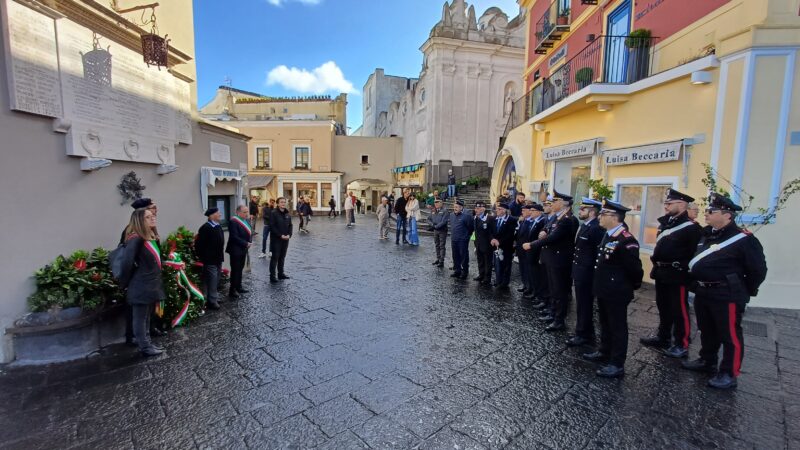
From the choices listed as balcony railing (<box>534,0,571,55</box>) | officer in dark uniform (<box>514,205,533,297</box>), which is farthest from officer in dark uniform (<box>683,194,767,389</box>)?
balcony railing (<box>534,0,571,55</box>)

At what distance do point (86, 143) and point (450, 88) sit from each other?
2224 cm

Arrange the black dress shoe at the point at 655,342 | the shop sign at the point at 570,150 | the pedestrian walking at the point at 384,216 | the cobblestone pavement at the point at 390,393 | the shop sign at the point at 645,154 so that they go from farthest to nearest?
the pedestrian walking at the point at 384,216 < the shop sign at the point at 570,150 < the shop sign at the point at 645,154 < the black dress shoe at the point at 655,342 < the cobblestone pavement at the point at 390,393

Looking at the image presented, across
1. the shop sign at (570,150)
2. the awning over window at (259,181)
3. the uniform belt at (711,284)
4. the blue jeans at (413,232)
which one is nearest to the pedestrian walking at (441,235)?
the blue jeans at (413,232)

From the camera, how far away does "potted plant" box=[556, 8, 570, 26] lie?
38.0 feet

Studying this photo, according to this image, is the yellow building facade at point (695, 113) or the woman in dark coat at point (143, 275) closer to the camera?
the woman in dark coat at point (143, 275)

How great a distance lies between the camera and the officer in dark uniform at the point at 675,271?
4.18 metres

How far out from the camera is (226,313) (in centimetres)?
564

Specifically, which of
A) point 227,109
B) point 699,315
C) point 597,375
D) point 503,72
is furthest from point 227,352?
point 227,109

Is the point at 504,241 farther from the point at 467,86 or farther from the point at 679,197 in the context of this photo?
the point at 467,86

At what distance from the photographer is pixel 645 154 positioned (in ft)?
24.2

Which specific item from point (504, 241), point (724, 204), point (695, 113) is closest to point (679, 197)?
point (724, 204)

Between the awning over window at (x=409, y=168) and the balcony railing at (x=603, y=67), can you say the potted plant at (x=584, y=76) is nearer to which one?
the balcony railing at (x=603, y=67)

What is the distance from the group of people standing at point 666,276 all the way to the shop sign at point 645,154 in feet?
8.85

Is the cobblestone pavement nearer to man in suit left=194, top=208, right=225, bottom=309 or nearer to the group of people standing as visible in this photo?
the group of people standing
